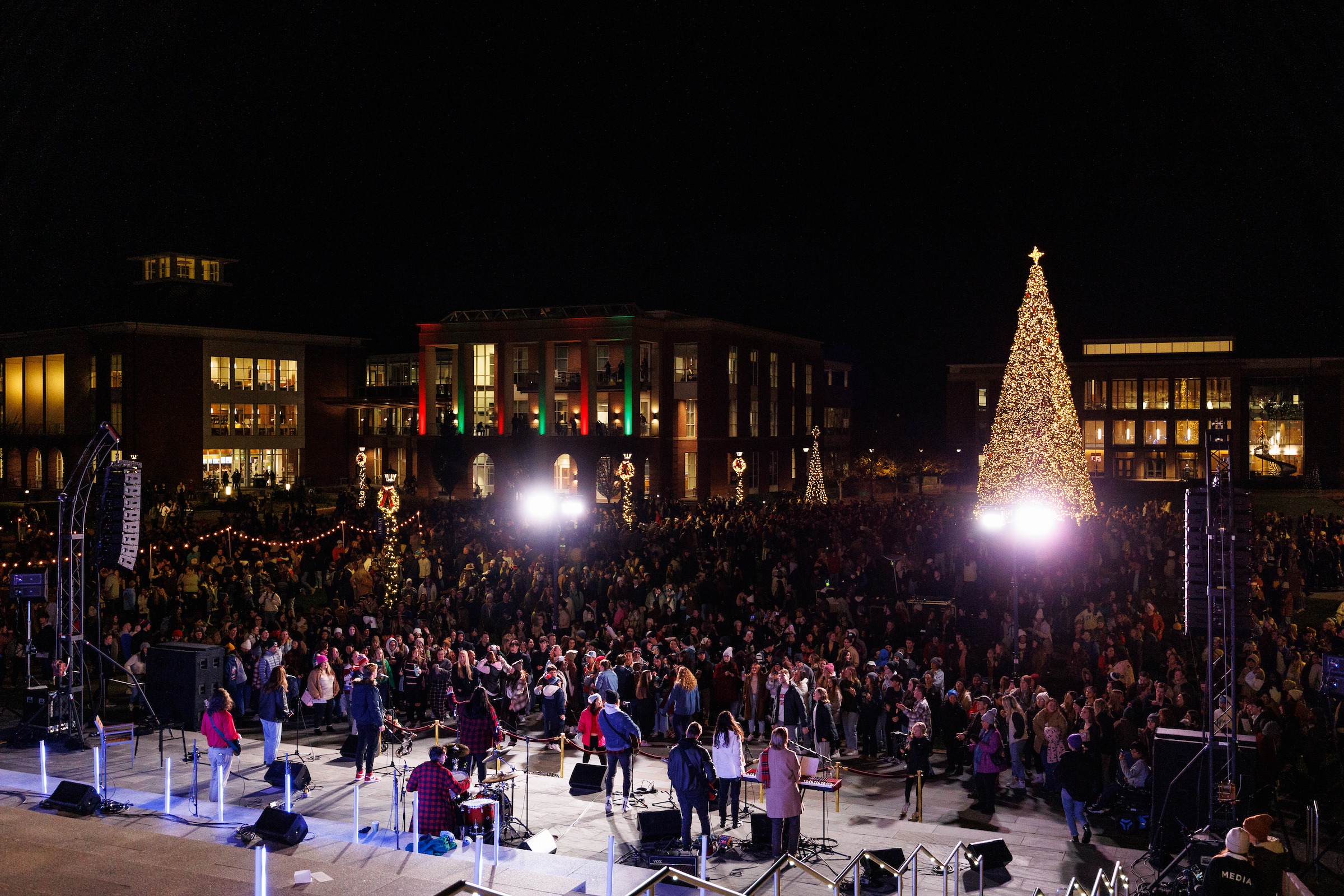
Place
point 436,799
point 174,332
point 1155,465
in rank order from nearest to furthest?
1. point 436,799
2. point 174,332
3. point 1155,465

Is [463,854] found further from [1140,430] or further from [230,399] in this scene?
[1140,430]

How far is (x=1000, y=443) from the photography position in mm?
26250

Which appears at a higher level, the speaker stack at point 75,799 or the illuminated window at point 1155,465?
the illuminated window at point 1155,465

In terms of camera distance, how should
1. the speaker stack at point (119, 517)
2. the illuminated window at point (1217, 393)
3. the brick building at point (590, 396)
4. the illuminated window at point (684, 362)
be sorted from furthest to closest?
the illuminated window at point (1217, 393)
the illuminated window at point (684, 362)
the brick building at point (590, 396)
the speaker stack at point (119, 517)

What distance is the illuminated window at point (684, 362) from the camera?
51500 millimetres

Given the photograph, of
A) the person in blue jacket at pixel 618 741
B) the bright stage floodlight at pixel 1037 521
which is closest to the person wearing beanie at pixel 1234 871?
the person in blue jacket at pixel 618 741

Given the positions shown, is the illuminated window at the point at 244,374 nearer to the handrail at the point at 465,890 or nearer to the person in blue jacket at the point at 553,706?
the person in blue jacket at the point at 553,706

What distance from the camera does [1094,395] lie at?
6575 cm

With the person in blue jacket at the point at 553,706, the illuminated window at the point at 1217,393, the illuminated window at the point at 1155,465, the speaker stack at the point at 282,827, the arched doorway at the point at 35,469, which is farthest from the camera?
the illuminated window at the point at 1155,465

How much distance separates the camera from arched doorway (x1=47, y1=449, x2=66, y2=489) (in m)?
52.4

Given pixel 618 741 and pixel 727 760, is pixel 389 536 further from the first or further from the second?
pixel 727 760

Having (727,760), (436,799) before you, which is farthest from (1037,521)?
(436,799)

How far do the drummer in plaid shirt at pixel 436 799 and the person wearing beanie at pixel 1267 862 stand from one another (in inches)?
260

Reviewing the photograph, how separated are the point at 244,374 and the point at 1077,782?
5185 centimetres
